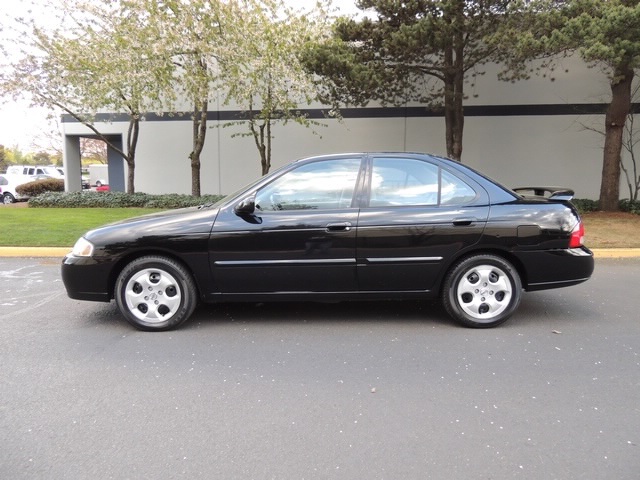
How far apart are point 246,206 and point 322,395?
189 centimetres

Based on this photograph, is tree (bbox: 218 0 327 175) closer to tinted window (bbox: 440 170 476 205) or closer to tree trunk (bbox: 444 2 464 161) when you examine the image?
tree trunk (bbox: 444 2 464 161)

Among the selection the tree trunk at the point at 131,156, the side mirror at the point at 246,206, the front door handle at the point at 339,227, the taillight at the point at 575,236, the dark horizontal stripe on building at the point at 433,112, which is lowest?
the taillight at the point at 575,236

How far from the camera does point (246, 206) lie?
4.30m

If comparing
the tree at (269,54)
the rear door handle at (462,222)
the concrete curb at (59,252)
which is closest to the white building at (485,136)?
the tree at (269,54)

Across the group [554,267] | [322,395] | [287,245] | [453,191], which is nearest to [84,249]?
[287,245]

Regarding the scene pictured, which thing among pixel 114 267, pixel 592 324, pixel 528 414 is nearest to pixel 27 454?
pixel 114 267

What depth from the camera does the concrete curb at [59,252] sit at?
26.4 feet

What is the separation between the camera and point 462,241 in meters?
4.39

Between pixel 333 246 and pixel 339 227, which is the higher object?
pixel 339 227

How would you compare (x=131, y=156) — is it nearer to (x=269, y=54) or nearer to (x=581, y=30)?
(x=269, y=54)

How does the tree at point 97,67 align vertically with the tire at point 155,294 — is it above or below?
above

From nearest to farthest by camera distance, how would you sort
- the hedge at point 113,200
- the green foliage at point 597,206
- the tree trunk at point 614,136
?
the tree trunk at point 614,136
the green foliage at point 597,206
the hedge at point 113,200

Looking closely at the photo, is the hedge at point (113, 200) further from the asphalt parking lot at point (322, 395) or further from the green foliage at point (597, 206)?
the green foliage at point (597, 206)

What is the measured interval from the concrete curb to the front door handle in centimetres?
579
